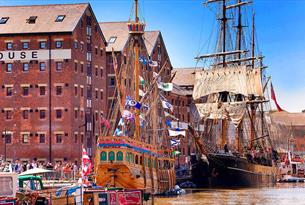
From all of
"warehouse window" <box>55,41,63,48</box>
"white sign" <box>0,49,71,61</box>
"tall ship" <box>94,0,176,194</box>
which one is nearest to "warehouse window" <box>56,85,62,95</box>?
"white sign" <box>0,49,71,61</box>

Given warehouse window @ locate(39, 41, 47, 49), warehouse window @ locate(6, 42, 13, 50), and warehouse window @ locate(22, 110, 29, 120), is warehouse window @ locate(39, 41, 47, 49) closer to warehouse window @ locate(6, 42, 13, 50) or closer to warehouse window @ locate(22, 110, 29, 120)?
warehouse window @ locate(6, 42, 13, 50)

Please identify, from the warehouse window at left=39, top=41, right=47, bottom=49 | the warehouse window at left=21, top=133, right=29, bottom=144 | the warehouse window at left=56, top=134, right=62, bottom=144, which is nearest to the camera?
the warehouse window at left=56, top=134, right=62, bottom=144

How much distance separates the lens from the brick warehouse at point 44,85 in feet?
308

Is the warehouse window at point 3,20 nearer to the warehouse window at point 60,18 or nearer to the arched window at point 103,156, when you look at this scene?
the warehouse window at point 60,18

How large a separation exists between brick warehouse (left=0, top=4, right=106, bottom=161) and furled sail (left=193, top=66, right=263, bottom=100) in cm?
2284

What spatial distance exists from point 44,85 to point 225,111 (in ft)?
87.8

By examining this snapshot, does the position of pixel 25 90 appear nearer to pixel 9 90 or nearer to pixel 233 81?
pixel 9 90

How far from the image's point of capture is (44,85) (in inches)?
3733

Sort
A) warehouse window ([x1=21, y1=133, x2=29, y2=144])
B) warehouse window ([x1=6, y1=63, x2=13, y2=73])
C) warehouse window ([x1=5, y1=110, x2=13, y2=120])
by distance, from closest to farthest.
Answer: warehouse window ([x1=21, y1=133, x2=29, y2=144])
warehouse window ([x1=5, y1=110, x2=13, y2=120])
warehouse window ([x1=6, y1=63, x2=13, y2=73])

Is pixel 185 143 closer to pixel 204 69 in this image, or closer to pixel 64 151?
pixel 204 69

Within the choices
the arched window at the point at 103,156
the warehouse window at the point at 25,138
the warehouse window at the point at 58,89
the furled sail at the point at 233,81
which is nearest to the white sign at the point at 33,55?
the warehouse window at the point at 58,89

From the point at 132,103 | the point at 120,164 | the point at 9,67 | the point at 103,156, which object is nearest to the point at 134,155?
the point at 120,164

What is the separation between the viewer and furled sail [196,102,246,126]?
10800 centimetres

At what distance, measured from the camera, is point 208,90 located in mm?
114250
